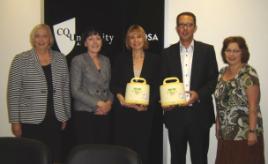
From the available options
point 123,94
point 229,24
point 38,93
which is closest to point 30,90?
point 38,93

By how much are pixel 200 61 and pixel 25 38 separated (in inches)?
74.0

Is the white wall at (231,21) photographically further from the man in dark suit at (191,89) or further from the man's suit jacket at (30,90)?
the man's suit jacket at (30,90)

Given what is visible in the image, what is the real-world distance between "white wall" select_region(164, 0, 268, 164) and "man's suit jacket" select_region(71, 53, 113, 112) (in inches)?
38.2

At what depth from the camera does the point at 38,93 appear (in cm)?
279

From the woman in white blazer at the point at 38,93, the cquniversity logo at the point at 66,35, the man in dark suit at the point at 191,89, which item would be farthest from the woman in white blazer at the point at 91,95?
the cquniversity logo at the point at 66,35

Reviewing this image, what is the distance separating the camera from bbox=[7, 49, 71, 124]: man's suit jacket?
2.79m

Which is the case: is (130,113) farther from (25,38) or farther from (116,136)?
(25,38)

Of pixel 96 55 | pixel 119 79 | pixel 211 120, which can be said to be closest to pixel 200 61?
pixel 211 120

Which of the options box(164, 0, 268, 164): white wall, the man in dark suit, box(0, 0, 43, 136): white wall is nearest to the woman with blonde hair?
the man in dark suit

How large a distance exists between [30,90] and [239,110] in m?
1.61

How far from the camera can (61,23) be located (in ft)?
11.7

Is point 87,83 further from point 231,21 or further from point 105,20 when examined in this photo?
point 231,21

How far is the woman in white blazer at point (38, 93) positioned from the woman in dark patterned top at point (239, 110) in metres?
1.28

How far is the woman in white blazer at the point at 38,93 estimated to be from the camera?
2793 millimetres
